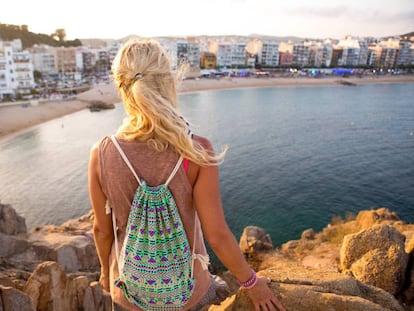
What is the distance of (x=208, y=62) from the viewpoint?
86812mm

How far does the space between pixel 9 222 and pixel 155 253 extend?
34.0 ft

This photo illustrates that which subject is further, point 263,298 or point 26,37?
point 26,37

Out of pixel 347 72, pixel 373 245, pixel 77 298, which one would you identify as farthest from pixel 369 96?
pixel 77 298

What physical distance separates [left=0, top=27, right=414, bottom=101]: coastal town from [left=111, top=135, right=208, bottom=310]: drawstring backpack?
5065 centimetres

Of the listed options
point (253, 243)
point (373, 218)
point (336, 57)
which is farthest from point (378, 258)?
point (336, 57)

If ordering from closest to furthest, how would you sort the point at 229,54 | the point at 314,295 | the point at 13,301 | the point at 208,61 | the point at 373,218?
the point at 314,295, the point at 13,301, the point at 373,218, the point at 208,61, the point at 229,54

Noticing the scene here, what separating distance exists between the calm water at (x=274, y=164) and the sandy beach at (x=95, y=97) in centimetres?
197

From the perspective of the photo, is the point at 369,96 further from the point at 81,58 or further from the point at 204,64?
the point at 81,58

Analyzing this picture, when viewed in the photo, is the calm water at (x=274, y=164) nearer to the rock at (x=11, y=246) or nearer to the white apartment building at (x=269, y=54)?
the rock at (x=11, y=246)

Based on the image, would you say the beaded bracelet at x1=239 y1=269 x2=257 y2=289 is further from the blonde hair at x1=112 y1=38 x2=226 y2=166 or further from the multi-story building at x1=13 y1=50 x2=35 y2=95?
the multi-story building at x1=13 y1=50 x2=35 y2=95

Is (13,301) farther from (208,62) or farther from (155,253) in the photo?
(208,62)

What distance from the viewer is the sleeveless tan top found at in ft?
5.27

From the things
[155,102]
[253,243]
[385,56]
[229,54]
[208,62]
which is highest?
[385,56]

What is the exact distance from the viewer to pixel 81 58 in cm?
7081
